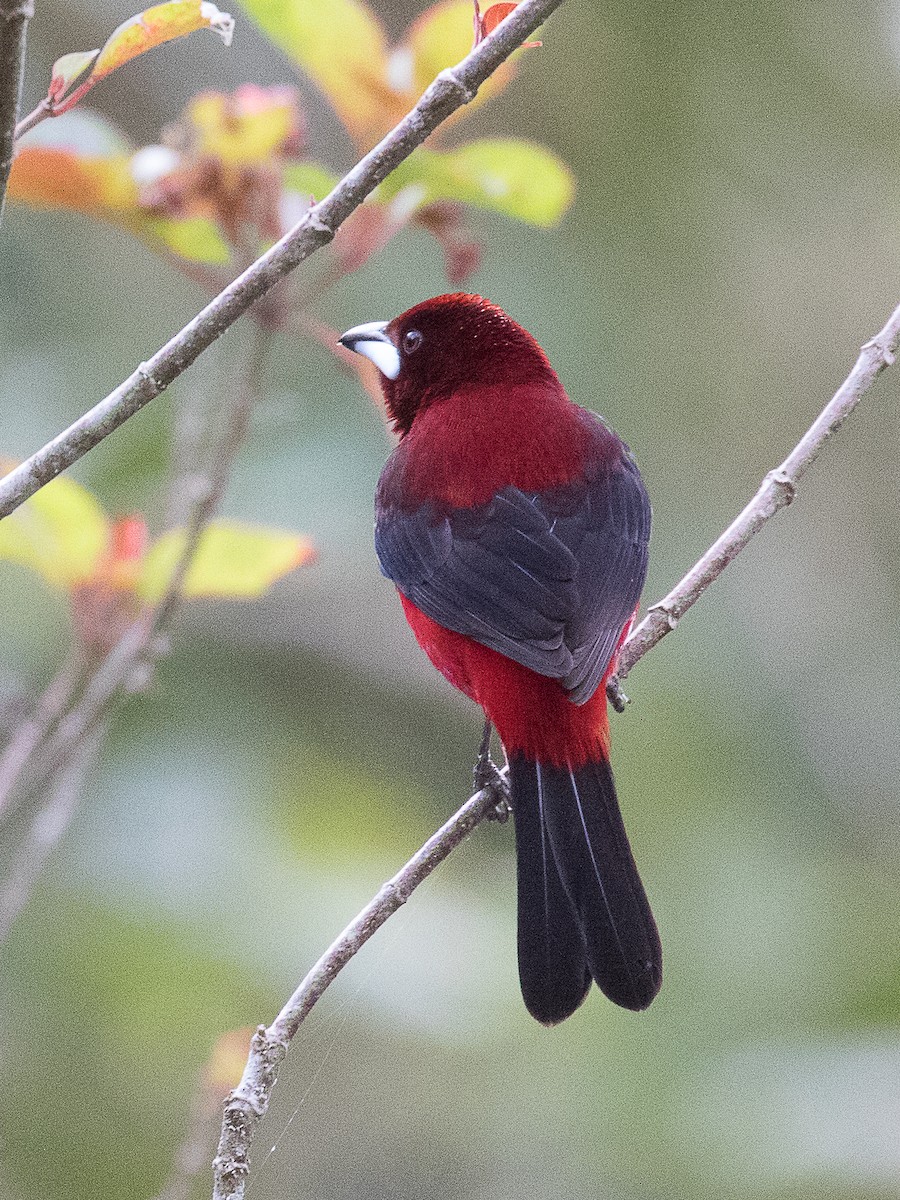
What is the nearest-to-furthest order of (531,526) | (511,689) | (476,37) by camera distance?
(476,37)
(511,689)
(531,526)

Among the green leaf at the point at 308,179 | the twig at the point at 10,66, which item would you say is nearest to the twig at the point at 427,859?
the green leaf at the point at 308,179

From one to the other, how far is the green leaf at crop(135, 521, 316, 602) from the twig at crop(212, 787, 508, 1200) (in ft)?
1.59

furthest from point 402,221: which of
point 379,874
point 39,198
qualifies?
point 379,874

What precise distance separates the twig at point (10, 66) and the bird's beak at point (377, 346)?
1877 millimetres

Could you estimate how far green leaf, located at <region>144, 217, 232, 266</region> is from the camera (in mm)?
2258

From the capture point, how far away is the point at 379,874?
13.3 ft

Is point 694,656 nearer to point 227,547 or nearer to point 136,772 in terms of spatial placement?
point 136,772

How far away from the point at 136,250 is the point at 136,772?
194cm

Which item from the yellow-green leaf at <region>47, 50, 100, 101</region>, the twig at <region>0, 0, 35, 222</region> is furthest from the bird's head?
the twig at <region>0, 0, 35, 222</region>

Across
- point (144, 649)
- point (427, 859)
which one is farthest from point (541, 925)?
point (144, 649)

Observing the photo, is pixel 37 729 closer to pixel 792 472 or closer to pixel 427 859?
pixel 427 859

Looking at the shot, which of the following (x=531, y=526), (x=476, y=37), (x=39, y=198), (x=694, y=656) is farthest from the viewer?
(x=694, y=656)

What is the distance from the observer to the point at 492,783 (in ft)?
8.14

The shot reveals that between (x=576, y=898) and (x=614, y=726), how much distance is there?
2509 mm
